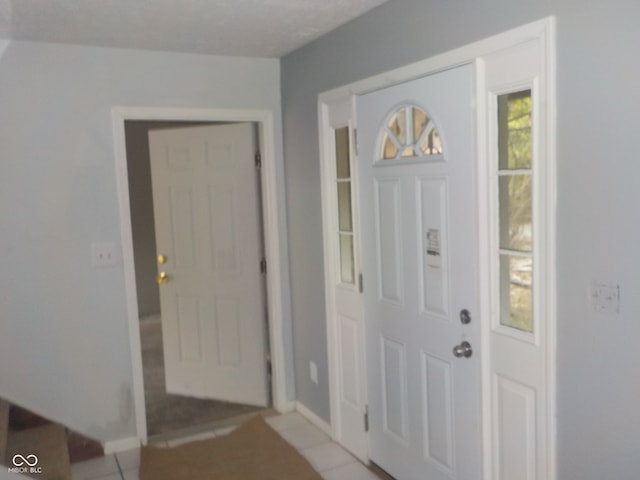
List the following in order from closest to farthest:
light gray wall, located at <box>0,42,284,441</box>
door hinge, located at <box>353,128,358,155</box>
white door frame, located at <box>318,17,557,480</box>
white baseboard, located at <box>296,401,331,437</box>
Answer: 1. white door frame, located at <box>318,17,557,480</box>
2. door hinge, located at <box>353,128,358,155</box>
3. light gray wall, located at <box>0,42,284,441</box>
4. white baseboard, located at <box>296,401,331,437</box>

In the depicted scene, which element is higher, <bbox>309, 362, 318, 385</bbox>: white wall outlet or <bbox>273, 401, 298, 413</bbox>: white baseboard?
<bbox>309, 362, 318, 385</bbox>: white wall outlet

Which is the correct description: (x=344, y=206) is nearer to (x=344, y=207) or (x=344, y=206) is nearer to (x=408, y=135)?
(x=344, y=207)

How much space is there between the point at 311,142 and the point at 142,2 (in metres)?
1.25

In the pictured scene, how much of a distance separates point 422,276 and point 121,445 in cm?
210

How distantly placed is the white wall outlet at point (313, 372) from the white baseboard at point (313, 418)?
0.75ft

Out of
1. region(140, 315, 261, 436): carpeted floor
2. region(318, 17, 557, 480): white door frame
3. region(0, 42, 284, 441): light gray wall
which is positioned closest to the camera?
region(318, 17, 557, 480): white door frame

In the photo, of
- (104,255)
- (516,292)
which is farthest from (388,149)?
(104,255)

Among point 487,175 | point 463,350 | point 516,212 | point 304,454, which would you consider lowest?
point 304,454

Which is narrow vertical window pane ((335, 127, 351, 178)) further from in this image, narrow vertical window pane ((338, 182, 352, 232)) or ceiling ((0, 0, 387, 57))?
ceiling ((0, 0, 387, 57))

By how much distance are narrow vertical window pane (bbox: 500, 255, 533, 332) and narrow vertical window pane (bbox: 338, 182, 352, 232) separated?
1.14 metres

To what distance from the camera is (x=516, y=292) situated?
213 cm

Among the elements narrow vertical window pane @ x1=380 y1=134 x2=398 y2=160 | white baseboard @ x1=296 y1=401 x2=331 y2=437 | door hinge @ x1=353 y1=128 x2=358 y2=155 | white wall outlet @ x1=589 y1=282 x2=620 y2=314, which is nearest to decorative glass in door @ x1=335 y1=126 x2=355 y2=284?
door hinge @ x1=353 y1=128 x2=358 y2=155

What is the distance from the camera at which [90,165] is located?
127 inches

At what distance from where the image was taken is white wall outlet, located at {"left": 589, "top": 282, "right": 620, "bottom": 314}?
1.75 metres
